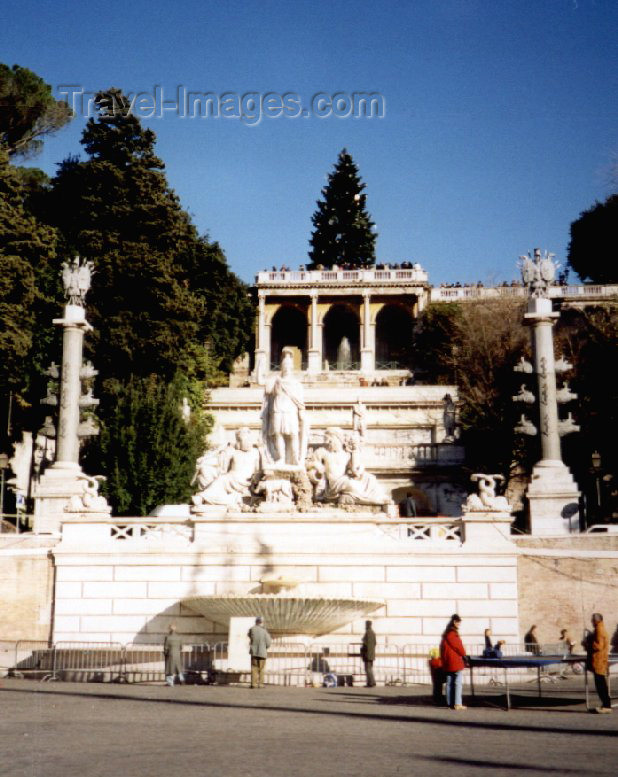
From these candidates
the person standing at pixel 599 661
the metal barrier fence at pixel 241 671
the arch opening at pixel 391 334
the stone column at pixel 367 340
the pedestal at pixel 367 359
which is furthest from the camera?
the arch opening at pixel 391 334

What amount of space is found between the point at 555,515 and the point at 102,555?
492 inches

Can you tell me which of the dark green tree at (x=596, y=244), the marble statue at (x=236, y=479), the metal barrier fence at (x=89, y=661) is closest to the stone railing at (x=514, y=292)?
the dark green tree at (x=596, y=244)

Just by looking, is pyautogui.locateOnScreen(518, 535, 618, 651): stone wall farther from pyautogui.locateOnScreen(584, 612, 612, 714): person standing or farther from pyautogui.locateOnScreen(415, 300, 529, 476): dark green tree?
pyautogui.locateOnScreen(415, 300, 529, 476): dark green tree

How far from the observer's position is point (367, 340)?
60.1m

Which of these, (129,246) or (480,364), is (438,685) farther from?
(480,364)

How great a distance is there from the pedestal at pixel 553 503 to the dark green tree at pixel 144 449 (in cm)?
1170

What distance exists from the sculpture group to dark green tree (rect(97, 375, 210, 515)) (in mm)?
10550

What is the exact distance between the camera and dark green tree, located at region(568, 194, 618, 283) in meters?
59.9

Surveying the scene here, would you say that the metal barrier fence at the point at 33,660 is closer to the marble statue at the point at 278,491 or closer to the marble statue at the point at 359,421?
the marble statue at the point at 278,491

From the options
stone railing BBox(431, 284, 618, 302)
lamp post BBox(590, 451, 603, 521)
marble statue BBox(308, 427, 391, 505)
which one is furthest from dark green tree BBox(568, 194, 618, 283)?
marble statue BBox(308, 427, 391, 505)

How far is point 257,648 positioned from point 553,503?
1369 cm

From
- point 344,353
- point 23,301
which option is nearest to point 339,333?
point 344,353

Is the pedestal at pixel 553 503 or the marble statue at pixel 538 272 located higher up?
the marble statue at pixel 538 272

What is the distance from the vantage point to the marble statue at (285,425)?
70.3ft
